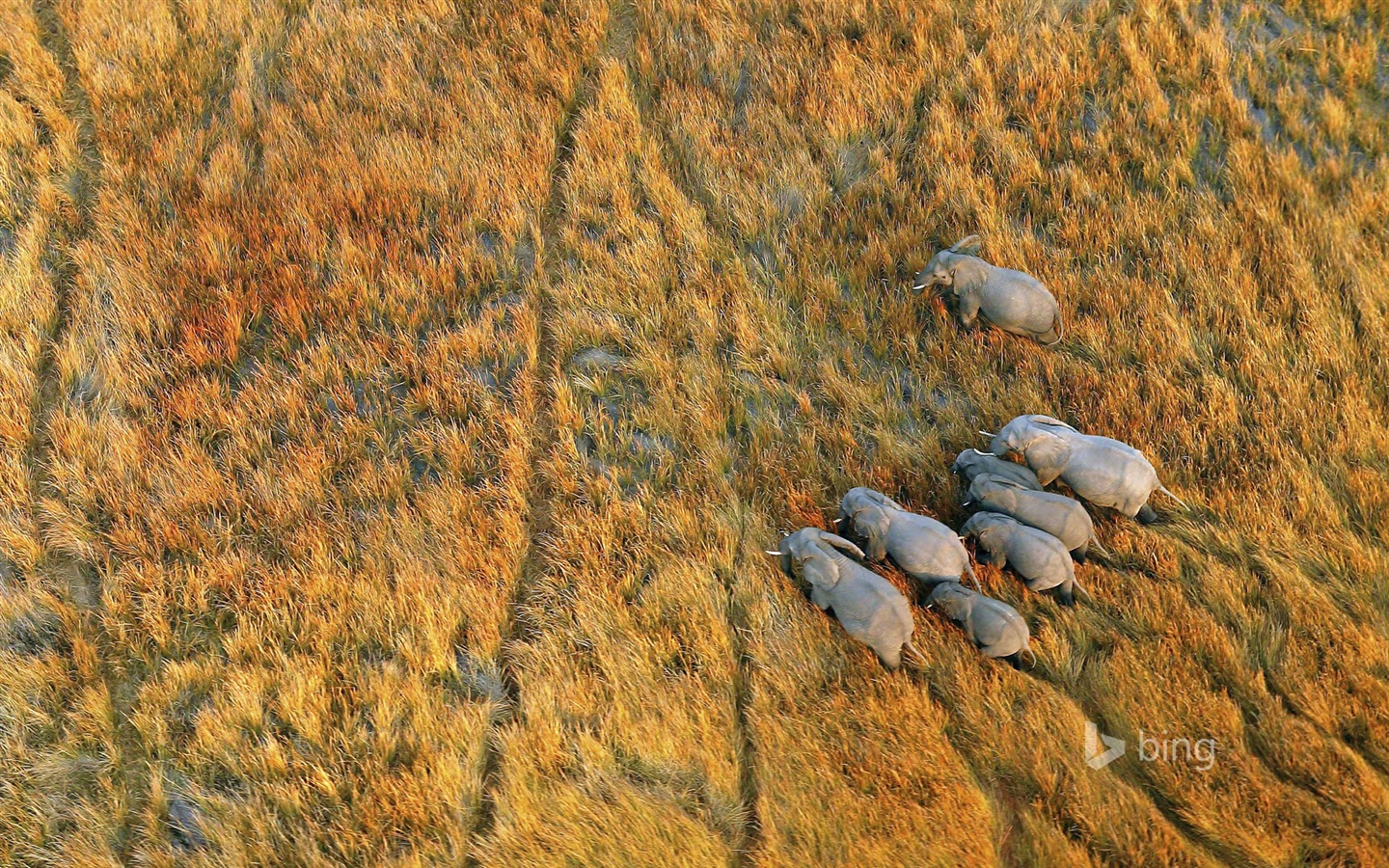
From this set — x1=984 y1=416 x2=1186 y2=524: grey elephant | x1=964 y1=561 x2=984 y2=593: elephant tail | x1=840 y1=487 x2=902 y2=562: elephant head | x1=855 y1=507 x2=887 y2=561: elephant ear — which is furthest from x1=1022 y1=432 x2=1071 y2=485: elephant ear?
x1=855 y1=507 x2=887 y2=561: elephant ear

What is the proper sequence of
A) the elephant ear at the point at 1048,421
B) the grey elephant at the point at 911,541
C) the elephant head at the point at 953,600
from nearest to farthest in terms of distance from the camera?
1. the elephant head at the point at 953,600
2. the grey elephant at the point at 911,541
3. the elephant ear at the point at 1048,421

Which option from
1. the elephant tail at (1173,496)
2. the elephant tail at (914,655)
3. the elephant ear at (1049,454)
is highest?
the elephant ear at (1049,454)

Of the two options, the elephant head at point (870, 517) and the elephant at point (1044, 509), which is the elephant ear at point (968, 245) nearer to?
the elephant at point (1044, 509)

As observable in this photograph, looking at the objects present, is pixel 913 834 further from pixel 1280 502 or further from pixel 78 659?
pixel 78 659

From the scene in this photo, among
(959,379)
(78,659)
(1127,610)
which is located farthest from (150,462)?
(1127,610)

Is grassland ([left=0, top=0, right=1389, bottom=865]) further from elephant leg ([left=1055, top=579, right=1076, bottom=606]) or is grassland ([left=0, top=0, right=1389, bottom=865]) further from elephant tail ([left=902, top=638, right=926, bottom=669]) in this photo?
elephant leg ([left=1055, top=579, right=1076, bottom=606])

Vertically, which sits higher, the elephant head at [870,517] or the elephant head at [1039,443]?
the elephant head at [1039,443]

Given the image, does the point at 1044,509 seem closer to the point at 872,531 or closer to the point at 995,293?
the point at 872,531

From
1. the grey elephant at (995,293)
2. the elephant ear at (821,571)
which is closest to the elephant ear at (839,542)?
the elephant ear at (821,571)
